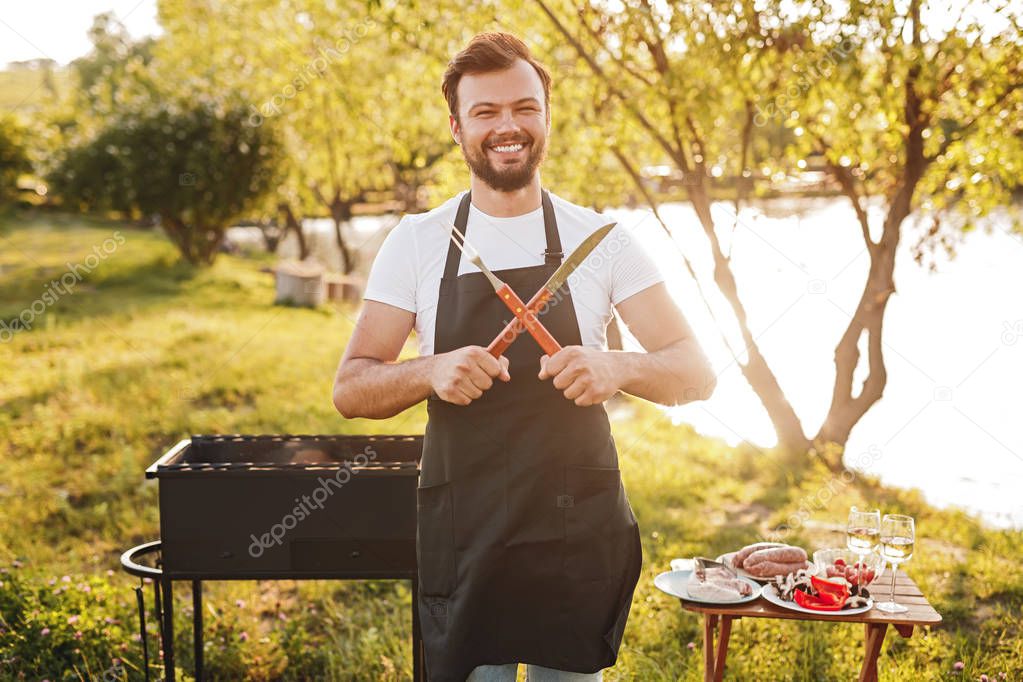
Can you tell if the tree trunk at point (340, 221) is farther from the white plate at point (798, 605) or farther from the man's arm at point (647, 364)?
the man's arm at point (647, 364)

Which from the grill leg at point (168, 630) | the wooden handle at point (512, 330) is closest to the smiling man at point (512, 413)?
the wooden handle at point (512, 330)

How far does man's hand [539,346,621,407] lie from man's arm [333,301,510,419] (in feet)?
0.39

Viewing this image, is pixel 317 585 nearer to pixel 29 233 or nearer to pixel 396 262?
pixel 396 262

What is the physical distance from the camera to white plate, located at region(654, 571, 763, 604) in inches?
125

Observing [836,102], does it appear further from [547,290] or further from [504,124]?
[547,290]

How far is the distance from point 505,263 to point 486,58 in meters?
0.56

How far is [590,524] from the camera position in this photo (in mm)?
2475

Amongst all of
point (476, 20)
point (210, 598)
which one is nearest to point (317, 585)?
point (210, 598)

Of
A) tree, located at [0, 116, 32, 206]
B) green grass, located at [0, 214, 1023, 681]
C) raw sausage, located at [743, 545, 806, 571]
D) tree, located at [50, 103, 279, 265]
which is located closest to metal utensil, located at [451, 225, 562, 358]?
raw sausage, located at [743, 545, 806, 571]

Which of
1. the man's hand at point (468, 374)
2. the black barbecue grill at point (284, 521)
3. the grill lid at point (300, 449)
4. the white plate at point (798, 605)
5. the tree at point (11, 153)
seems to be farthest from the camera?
the tree at point (11, 153)

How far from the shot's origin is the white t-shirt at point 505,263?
2.54m

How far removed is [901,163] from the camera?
7441mm

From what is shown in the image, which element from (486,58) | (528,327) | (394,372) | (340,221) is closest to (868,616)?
(528,327)

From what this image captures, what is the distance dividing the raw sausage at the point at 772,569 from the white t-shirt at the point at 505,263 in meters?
1.31
